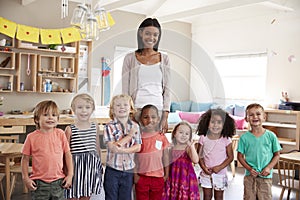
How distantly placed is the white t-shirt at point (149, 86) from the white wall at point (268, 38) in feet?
10.2

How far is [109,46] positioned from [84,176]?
0.68 m

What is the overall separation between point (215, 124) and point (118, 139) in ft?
1.93

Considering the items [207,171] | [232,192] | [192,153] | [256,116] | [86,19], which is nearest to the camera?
[192,153]

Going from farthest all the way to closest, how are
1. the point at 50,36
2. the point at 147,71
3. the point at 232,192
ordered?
1. the point at 50,36
2. the point at 232,192
3. the point at 147,71

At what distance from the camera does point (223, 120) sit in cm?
201

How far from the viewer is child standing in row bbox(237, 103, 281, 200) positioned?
81.7 inches

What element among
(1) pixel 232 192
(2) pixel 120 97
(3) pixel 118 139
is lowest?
(1) pixel 232 192

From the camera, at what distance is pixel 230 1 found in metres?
4.70

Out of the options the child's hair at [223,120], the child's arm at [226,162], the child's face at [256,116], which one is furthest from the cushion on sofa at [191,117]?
the child's face at [256,116]

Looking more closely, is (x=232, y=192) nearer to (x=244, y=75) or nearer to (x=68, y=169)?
(x=68, y=169)

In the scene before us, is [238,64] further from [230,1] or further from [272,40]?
[230,1]

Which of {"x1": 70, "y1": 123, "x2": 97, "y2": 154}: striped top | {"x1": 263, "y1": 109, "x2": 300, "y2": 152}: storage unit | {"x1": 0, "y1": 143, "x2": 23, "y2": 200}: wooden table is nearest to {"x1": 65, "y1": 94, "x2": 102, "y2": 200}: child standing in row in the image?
{"x1": 70, "y1": 123, "x2": 97, "y2": 154}: striped top

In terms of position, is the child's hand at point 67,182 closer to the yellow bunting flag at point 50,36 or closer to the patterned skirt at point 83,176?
the patterned skirt at point 83,176

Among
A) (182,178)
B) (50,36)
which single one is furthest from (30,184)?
(50,36)
